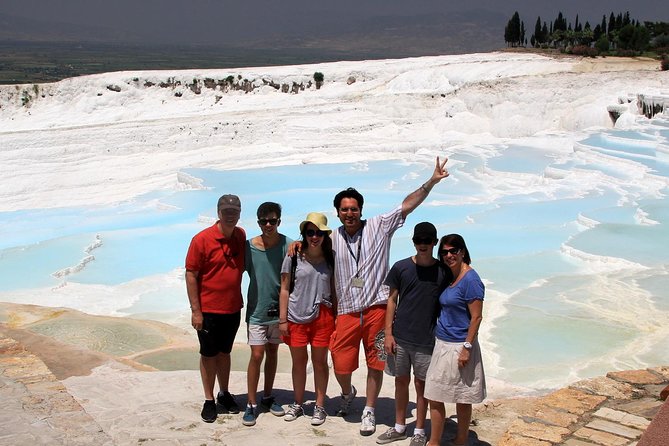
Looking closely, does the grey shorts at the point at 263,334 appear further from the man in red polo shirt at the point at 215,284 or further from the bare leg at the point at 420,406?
the bare leg at the point at 420,406

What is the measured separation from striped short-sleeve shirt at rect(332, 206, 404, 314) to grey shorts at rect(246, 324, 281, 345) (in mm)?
395

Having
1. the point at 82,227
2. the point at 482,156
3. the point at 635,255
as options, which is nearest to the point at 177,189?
the point at 82,227

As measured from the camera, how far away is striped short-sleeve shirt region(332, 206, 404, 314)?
12.6ft

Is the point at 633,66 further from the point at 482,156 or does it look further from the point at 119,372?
the point at 119,372

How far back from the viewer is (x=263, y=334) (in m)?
4.02

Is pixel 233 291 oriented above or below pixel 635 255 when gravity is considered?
above

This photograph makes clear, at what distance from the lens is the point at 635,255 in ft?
30.2

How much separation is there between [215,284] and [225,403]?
0.69m

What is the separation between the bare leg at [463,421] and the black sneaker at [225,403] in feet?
3.97

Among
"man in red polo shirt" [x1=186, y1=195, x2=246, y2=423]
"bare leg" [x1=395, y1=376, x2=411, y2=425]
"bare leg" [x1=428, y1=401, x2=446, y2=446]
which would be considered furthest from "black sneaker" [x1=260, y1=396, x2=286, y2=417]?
"bare leg" [x1=428, y1=401, x2=446, y2=446]

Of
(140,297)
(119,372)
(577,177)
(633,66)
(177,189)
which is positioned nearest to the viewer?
(119,372)

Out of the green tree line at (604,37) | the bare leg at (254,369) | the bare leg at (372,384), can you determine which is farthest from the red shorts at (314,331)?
the green tree line at (604,37)

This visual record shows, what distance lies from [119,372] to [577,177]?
10.8 m

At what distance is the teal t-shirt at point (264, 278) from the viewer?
3.98 metres
